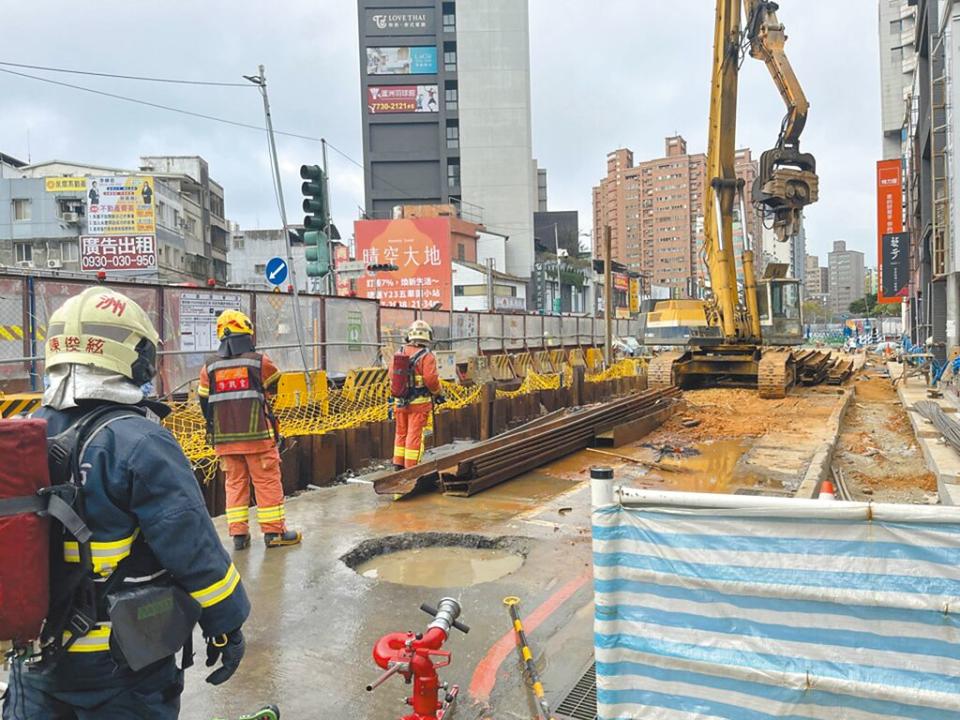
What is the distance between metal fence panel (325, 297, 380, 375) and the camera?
15.2 m

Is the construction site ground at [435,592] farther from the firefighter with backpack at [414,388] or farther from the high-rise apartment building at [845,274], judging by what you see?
the high-rise apartment building at [845,274]

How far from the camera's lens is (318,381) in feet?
36.8

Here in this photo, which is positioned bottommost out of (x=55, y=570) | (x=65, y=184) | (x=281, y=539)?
(x=281, y=539)

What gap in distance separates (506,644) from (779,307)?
56.5 feet

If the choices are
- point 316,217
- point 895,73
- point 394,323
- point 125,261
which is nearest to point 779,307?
point 394,323

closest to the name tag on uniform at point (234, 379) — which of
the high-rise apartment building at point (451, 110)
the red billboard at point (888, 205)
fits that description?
the red billboard at point (888, 205)

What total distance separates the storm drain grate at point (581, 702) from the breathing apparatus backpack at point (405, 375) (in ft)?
17.1

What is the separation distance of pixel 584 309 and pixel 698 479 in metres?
72.1

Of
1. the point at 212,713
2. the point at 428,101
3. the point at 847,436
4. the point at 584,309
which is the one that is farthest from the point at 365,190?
the point at 212,713

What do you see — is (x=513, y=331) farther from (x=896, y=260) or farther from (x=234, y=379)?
(x=896, y=260)

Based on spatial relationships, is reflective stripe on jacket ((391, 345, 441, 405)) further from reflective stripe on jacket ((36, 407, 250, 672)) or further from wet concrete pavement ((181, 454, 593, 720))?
reflective stripe on jacket ((36, 407, 250, 672))

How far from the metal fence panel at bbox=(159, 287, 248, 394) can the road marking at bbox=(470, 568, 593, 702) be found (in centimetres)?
784

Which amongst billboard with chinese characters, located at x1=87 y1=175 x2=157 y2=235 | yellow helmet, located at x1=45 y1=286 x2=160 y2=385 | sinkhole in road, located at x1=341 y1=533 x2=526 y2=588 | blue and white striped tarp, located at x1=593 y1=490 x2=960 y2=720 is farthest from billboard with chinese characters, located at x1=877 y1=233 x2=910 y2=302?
billboard with chinese characters, located at x1=87 y1=175 x2=157 y2=235

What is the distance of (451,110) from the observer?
7312 cm
